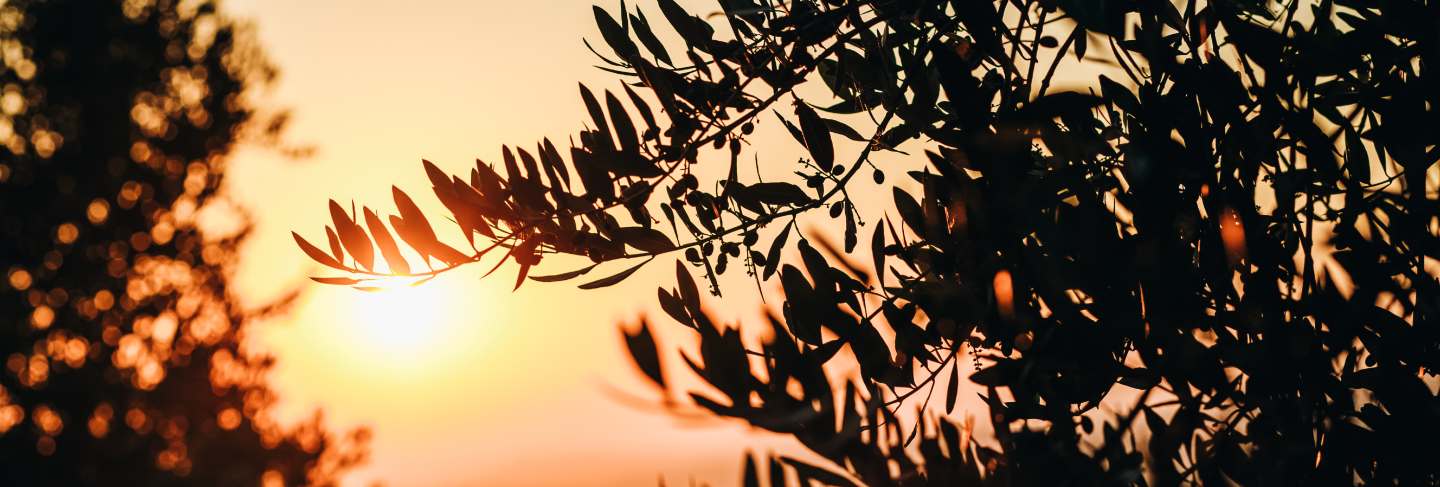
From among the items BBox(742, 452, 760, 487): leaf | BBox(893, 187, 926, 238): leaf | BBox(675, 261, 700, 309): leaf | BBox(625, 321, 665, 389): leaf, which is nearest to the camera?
BBox(625, 321, 665, 389): leaf

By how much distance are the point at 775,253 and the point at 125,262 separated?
12.7m

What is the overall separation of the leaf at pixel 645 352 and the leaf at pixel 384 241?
1116mm

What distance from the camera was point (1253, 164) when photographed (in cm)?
155

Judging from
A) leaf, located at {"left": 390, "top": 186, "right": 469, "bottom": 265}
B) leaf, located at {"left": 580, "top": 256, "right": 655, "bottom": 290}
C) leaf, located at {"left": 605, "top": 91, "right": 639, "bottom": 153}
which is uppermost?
leaf, located at {"left": 605, "top": 91, "right": 639, "bottom": 153}

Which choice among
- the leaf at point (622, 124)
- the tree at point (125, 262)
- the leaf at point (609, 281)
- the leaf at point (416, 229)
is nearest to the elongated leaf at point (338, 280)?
the leaf at point (416, 229)

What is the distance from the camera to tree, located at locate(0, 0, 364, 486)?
36.3 ft

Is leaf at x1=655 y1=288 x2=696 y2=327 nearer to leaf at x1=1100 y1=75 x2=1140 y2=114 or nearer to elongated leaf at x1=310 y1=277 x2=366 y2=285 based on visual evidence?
elongated leaf at x1=310 y1=277 x2=366 y2=285

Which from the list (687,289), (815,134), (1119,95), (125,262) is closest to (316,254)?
(687,289)

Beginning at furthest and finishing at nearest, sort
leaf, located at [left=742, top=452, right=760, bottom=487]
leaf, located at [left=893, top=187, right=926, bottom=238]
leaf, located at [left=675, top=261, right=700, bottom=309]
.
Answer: leaf, located at [left=893, top=187, right=926, bottom=238] < leaf, located at [left=675, top=261, right=700, bottom=309] < leaf, located at [left=742, top=452, right=760, bottom=487]

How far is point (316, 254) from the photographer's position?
1.71 metres

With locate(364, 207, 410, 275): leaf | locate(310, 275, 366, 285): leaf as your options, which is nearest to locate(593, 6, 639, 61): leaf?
locate(364, 207, 410, 275): leaf

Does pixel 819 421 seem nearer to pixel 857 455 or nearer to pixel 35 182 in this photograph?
pixel 857 455

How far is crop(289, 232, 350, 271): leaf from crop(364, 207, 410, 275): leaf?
9 centimetres

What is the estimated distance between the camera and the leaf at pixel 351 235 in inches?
65.8
